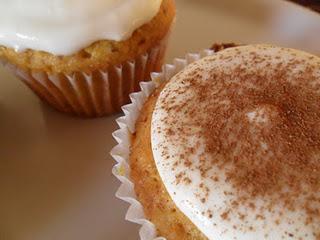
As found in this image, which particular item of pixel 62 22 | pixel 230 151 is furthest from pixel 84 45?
pixel 230 151

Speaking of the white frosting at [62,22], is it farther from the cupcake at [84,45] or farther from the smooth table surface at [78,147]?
the smooth table surface at [78,147]

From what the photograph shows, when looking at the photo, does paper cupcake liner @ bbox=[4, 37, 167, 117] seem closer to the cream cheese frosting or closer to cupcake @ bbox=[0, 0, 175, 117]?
cupcake @ bbox=[0, 0, 175, 117]

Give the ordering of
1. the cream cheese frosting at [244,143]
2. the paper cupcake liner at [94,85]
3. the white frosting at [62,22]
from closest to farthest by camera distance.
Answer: the cream cheese frosting at [244,143]
the white frosting at [62,22]
the paper cupcake liner at [94,85]

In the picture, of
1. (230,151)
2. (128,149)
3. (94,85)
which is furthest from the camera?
(94,85)

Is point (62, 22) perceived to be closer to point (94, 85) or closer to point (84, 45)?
point (84, 45)

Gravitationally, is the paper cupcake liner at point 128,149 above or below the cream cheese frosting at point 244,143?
below

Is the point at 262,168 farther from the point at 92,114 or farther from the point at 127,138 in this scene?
the point at 92,114

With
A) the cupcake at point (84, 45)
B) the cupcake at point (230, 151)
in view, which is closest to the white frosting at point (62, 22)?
the cupcake at point (84, 45)
